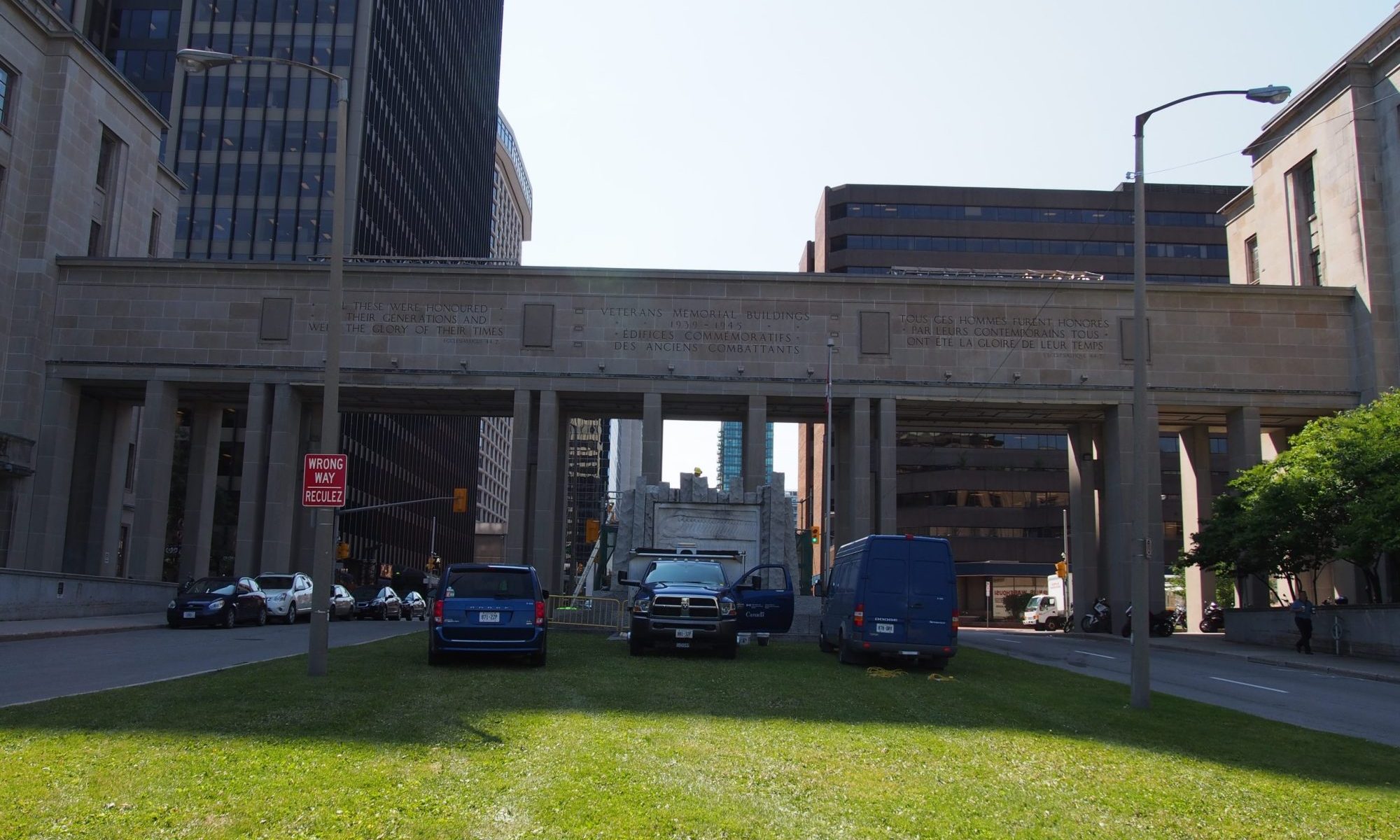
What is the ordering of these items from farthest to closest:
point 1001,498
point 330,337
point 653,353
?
point 1001,498 < point 653,353 < point 330,337

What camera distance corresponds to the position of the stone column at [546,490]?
150 ft

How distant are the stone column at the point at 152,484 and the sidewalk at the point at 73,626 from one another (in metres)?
9.37

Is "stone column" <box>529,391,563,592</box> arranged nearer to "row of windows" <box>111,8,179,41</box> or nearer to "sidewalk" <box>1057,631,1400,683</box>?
"sidewalk" <box>1057,631,1400,683</box>

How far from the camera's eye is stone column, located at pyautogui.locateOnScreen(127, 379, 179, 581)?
45.1 metres

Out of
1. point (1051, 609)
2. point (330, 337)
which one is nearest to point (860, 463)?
point (1051, 609)

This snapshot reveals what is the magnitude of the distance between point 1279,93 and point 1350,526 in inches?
721

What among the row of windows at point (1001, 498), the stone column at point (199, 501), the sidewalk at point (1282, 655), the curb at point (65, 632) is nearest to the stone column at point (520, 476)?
the stone column at point (199, 501)

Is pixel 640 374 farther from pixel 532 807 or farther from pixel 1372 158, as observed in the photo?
pixel 532 807

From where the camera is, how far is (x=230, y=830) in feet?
22.2

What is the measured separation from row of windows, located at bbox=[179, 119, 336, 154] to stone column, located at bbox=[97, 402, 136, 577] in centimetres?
3639

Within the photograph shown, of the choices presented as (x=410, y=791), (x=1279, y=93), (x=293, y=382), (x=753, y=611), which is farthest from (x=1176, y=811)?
(x=293, y=382)

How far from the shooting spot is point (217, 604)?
3127 cm

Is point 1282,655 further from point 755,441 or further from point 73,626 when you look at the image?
point 73,626

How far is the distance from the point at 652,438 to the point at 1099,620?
19.5m
